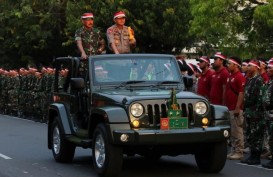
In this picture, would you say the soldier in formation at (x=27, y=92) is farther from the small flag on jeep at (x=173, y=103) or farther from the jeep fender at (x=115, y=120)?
the small flag on jeep at (x=173, y=103)

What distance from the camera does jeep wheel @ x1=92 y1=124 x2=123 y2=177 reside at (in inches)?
373

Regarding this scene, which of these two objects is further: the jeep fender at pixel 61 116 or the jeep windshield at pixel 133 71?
the jeep fender at pixel 61 116

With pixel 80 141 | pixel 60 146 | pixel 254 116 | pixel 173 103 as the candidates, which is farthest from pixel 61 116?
pixel 254 116

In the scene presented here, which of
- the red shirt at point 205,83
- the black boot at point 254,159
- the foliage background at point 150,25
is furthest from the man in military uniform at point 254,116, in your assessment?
the foliage background at point 150,25

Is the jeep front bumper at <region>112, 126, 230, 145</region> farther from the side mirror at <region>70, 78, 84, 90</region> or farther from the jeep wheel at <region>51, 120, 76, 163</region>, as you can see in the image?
the jeep wheel at <region>51, 120, 76, 163</region>

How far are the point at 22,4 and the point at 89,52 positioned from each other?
83.9 ft

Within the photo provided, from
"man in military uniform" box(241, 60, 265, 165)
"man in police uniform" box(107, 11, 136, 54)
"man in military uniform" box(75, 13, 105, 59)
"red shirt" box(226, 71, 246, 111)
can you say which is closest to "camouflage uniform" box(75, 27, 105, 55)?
"man in military uniform" box(75, 13, 105, 59)

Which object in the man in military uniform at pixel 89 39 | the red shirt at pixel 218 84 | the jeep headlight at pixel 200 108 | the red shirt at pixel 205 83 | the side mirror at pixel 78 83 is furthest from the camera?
the red shirt at pixel 205 83

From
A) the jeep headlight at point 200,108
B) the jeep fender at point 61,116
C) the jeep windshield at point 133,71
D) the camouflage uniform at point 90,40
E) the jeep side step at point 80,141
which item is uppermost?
the camouflage uniform at point 90,40

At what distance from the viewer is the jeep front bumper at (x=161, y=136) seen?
9.27 meters

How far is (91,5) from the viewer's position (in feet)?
111

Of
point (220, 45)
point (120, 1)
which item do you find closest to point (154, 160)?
point (220, 45)

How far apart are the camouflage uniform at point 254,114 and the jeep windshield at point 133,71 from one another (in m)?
1.45

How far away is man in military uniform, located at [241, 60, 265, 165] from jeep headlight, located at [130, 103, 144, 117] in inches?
108
